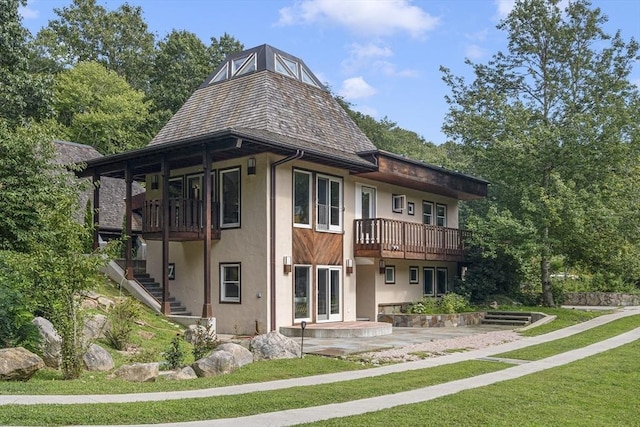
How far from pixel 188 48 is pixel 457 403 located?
124 feet

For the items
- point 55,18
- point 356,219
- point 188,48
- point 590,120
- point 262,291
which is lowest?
point 262,291

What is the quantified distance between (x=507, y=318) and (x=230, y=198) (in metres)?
10.6

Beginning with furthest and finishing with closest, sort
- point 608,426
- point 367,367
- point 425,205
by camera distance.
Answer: point 425,205
point 367,367
point 608,426

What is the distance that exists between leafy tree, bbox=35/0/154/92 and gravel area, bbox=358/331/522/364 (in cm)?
3474

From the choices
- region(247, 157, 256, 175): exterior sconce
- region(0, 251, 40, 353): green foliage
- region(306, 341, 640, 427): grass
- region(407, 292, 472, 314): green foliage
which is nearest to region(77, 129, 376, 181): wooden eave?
region(247, 157, 256, 175): exterior sconce

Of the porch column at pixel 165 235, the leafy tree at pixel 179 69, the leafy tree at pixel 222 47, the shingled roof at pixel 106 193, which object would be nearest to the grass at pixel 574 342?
the porch column at pixel 165 235

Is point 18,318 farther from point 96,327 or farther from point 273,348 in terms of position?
point 273,348

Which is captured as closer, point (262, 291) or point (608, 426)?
point (608, 426)

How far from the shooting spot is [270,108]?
1892 centimetres

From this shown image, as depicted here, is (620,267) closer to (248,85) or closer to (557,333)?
(557,333)

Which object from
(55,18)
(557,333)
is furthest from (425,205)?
(55,18)

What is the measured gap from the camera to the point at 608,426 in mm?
6828

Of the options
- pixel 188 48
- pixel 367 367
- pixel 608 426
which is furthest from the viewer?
pixel 188 48

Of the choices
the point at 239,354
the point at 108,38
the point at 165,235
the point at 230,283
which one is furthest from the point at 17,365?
the point at 108,38
